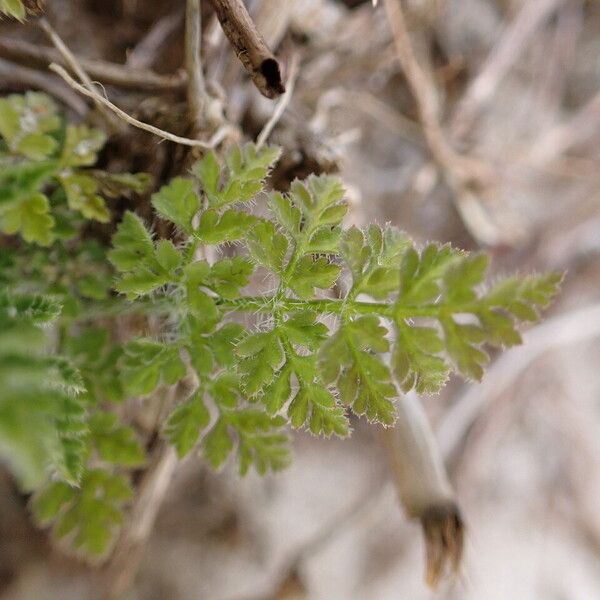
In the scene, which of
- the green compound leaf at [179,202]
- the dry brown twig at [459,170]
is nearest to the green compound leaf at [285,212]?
the green compound leaf at [179,202]

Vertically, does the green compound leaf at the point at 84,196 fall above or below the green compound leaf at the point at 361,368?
above

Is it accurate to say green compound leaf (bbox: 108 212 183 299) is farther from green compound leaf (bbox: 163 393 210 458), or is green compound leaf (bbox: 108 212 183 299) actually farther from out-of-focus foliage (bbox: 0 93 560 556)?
green compound leaf (bbox: 163 393 210 458)

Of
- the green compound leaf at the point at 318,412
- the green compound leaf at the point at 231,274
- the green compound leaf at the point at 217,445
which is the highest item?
the green compound leaf at the point at 231,274

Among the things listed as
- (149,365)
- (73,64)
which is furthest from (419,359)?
(73,64)

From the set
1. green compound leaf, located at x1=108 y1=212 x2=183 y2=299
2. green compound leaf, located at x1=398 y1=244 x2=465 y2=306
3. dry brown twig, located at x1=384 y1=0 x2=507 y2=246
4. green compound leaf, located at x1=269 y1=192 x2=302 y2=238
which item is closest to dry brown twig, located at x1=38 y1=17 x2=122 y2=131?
green compound leaf, located at x1=108 y1=212 x2=183 y2=299

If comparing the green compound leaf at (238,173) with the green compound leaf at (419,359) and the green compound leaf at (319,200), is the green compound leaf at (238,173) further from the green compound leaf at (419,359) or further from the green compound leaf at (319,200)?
the green compound leaf at (419,359)

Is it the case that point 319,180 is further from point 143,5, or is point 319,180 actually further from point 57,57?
point 143,5

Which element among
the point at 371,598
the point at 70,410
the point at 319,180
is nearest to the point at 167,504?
the point at 371,598
